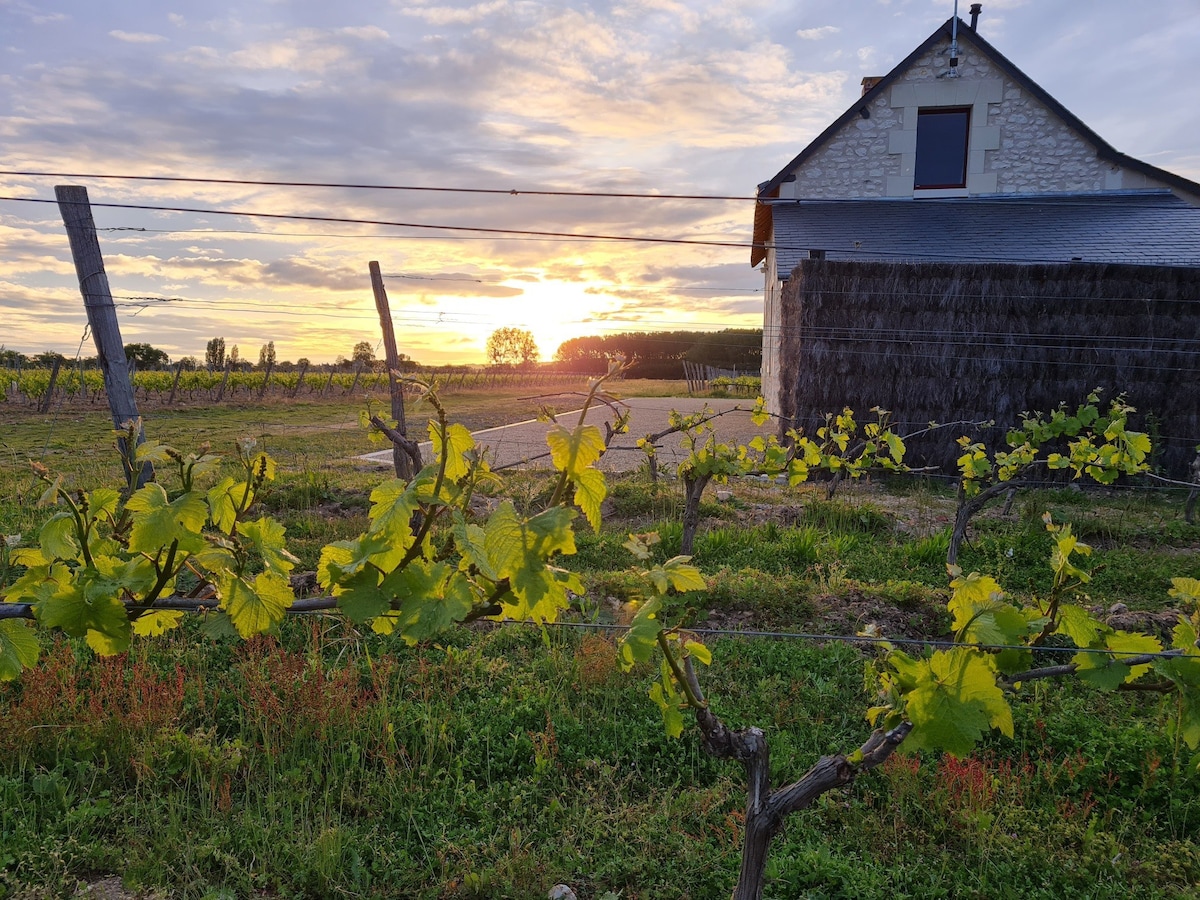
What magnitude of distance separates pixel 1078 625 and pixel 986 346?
8.65 meters

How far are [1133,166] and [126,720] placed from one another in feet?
54.9

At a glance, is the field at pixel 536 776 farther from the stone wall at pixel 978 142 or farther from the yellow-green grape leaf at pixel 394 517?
the stone wall at pixel 978 142

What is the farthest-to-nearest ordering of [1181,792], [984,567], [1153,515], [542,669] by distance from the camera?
[1153,515], [984,567], [542,669], [1181,792]

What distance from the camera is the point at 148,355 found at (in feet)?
141

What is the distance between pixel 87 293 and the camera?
207 inches

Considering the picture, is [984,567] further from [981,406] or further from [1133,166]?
[1133,166]

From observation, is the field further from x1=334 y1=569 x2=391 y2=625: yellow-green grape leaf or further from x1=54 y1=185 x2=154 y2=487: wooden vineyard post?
x1=54 y1=185 x2=154 y2=487: wooden vineyard post

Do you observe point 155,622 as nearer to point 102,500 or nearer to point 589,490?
point 102,500

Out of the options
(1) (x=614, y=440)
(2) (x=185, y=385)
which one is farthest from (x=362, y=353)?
(1) (x=614, y=440)

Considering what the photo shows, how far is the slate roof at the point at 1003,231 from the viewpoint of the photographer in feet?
40.5

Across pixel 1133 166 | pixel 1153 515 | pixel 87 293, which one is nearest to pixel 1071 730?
pixel 1153 515

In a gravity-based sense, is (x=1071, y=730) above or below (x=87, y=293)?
below

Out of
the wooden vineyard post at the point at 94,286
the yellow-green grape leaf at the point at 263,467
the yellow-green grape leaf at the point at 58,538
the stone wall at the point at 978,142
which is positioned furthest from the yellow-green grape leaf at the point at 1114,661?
the stone wall at the point at 978,142

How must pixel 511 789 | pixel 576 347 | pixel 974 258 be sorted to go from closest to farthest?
pixel 511 789 < pixel 974 258 < pixel 576 347
